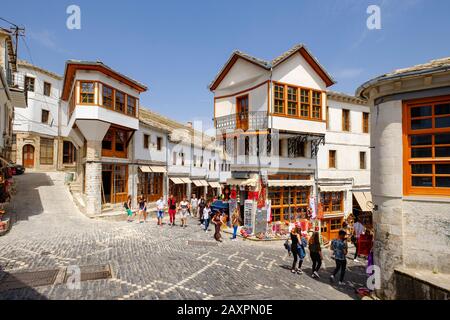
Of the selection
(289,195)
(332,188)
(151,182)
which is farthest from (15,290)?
(332,188)

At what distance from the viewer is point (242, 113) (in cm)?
1819

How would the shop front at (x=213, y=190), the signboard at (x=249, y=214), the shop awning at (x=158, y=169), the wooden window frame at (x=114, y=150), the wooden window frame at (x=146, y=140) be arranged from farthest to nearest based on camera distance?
the shop front at (x=213, y=190), the wooden window frame at (x=146, y=140), the shop awning at (x=158, y=169), the wooden window frame at (x=114, y=150), the signboard at (x=249, y=214)

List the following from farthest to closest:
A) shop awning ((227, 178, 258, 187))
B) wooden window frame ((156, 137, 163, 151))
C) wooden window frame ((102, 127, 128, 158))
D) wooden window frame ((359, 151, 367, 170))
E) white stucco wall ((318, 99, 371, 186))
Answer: wooden window frame ((156, 137, 163, 151)) → wooden window frame ((359, 151, 367, 170)) → white stucco wall ((318, 99, 371, 186)) → wooden window frame ((102, 127, 128, 158)) → shop awning ((227, 178, 258, 187))

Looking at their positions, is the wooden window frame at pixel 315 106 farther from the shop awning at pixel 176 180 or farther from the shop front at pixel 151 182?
the shop awning at pixel 176 180

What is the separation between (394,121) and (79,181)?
24003mm

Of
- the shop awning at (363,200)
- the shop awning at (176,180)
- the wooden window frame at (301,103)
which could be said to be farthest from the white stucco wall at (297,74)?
the shop awning at (176,180)

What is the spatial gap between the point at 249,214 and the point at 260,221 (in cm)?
83

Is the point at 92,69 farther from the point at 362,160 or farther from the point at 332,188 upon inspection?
the point at 362,160

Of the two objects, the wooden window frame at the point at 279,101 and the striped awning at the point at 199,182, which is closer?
the wooden window frame at the point at 279,101

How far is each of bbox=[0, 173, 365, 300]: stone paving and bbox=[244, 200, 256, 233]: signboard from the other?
1.46 meters

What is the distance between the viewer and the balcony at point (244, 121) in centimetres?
1702

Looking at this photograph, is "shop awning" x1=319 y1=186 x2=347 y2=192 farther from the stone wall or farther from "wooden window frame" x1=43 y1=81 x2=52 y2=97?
"wooden window frame" x1=43 y1=81 x2=52 y2=97

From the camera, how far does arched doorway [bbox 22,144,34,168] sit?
31170mm

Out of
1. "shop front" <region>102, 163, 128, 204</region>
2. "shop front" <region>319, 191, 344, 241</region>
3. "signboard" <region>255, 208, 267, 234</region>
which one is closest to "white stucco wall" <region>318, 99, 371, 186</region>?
"shop front" <region>319, 191, 344, 241</region>
